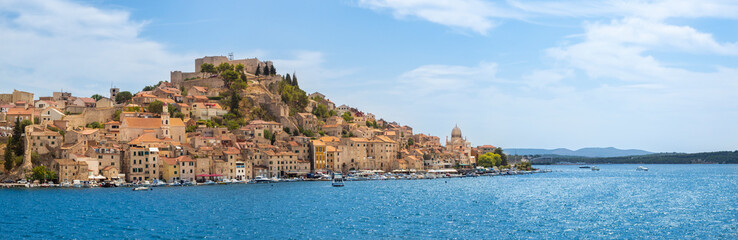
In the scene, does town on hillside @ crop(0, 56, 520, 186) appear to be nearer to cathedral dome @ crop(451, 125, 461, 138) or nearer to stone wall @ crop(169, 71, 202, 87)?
stone wall @ crop(169, 71, 202, 87)

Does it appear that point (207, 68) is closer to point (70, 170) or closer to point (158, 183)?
point (158, 183)

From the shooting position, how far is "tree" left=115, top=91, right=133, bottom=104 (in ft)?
293

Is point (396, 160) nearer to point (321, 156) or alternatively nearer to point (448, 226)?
point (321, 156)

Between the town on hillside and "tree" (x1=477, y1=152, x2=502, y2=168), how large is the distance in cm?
282

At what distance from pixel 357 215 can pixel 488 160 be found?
79840 mm

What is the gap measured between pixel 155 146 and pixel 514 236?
46989 mm

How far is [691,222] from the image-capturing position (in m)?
36.6

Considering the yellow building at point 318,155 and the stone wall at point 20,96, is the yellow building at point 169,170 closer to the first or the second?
the yellow building at point 318,155

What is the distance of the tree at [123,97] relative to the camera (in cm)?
8944

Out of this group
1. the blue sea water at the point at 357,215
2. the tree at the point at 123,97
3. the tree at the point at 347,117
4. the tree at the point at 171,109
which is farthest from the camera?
the tree at the point at 347,117

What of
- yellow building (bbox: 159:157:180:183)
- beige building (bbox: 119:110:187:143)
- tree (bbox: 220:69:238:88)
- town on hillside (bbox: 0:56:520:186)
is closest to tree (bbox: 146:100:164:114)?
town on hillside (bbox: 0:56:520:186)

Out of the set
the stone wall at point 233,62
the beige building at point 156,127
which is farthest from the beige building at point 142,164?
the stone wall at point 233,62

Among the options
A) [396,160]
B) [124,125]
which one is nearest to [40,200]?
[124,125]

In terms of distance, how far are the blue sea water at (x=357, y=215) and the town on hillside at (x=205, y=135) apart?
7716 mm
